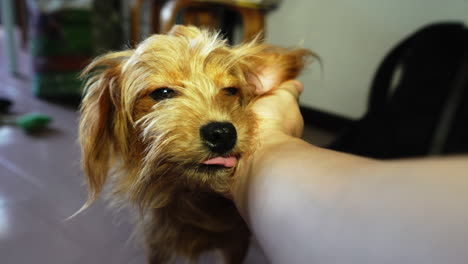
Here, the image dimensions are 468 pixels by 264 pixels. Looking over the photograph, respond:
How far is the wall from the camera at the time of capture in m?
1.64

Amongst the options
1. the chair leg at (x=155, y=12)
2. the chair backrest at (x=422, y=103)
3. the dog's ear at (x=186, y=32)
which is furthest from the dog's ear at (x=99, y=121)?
the chair leg at (x=155, y=12)

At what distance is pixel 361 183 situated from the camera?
1.19ft

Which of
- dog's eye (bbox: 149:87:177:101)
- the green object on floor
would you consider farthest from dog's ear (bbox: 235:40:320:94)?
the green object on floor

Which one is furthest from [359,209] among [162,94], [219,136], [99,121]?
[99,121]

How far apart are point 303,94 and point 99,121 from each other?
91 cm

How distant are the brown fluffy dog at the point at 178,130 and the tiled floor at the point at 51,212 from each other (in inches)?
5.3

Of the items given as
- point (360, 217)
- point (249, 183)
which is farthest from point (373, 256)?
point (249, 183)

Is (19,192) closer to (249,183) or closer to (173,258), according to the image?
(173,258)

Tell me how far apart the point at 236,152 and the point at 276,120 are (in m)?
0.12

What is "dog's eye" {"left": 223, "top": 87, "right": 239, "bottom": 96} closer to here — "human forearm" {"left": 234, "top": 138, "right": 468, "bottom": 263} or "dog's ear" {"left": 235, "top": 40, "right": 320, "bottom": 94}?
"dog's ear" {"left": 235, "top": 40, "right": 320, "bottom": 94}

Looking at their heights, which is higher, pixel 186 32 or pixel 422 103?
pixel 186 32

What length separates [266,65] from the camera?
0.96 meters

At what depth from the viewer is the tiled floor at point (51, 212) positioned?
0.97 metres

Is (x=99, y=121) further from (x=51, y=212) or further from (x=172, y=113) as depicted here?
(x=51, y=212)
